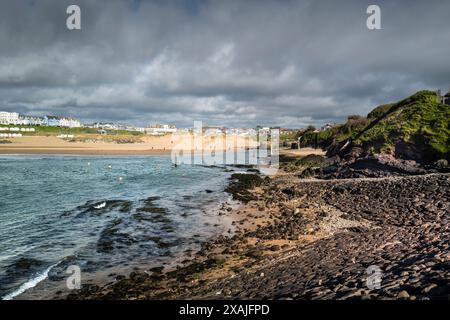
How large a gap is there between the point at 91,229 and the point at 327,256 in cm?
1241

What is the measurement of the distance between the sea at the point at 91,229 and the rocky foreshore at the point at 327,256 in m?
1.21

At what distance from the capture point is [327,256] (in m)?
10.4

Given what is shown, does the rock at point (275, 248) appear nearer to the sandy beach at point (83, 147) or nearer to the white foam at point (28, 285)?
the white foam at point (28, 285)

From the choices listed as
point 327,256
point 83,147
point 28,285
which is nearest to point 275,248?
point 327,256

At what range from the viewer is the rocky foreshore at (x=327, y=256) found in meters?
7.27

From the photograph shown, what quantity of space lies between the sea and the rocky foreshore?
1212 mm

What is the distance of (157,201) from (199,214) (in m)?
5.67

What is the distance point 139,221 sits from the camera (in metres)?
18.7

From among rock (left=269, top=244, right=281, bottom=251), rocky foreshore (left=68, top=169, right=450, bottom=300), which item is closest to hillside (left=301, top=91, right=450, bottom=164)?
rocky foreshore (left=68, top=169, right=450, bottom=300)

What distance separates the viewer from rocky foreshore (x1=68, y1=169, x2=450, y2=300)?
7.27m

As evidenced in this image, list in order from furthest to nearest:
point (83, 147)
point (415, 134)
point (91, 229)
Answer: point (83, 147)
point (415, 134)
point (91, 229)

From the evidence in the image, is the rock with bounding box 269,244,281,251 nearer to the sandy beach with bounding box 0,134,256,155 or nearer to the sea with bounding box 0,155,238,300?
A: the sea with bounding box 0,155,238,300

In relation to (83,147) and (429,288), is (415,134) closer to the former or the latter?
(429,288)
